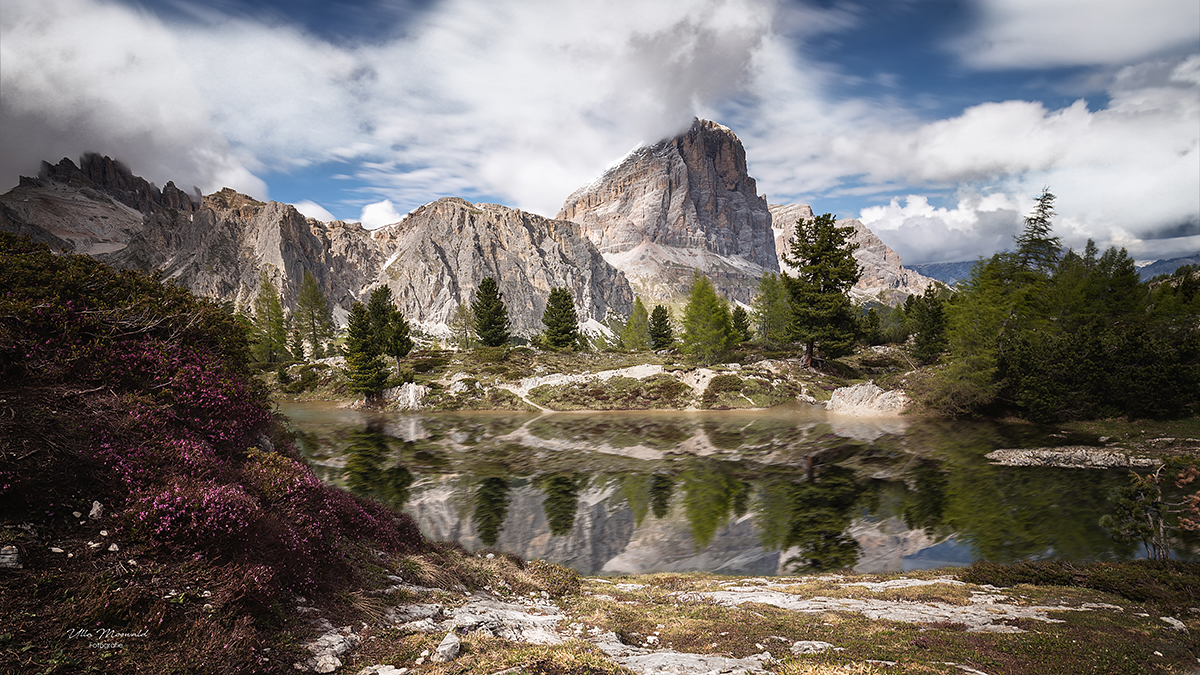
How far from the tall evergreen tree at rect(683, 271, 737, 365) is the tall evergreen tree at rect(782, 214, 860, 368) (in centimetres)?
1095

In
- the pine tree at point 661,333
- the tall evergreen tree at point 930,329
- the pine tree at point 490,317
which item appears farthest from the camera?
the pine tree at point 661,333

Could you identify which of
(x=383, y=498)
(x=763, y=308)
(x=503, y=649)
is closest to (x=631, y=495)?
(x=383, y=498)

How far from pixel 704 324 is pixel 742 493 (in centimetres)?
4325

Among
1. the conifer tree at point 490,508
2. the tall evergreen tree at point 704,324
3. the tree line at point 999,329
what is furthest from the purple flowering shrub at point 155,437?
the tall evergreen tree at point 704,324

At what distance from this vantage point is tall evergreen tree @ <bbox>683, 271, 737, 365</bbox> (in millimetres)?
64625

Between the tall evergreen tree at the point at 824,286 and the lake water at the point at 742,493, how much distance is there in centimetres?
1547

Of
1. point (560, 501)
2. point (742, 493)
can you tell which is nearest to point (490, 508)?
point (560, 501)

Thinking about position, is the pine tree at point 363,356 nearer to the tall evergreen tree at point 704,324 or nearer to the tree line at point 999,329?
the tree line at point 999,329

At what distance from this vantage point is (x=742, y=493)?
23391 millimetres

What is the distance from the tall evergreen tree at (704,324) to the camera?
64.6 meters

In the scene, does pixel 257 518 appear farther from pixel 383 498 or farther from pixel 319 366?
pixel 319 366

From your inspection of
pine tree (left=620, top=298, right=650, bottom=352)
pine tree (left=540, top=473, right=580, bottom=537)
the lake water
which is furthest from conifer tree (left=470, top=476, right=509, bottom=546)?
pine tree (left=620, top=298, right=650, bottom=352)

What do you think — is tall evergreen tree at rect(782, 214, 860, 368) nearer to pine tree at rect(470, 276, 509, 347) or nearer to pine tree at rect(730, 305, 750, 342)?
pine tree at rect(730, 305, 750, 342)

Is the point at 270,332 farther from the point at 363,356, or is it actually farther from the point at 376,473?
the point at 376,473
